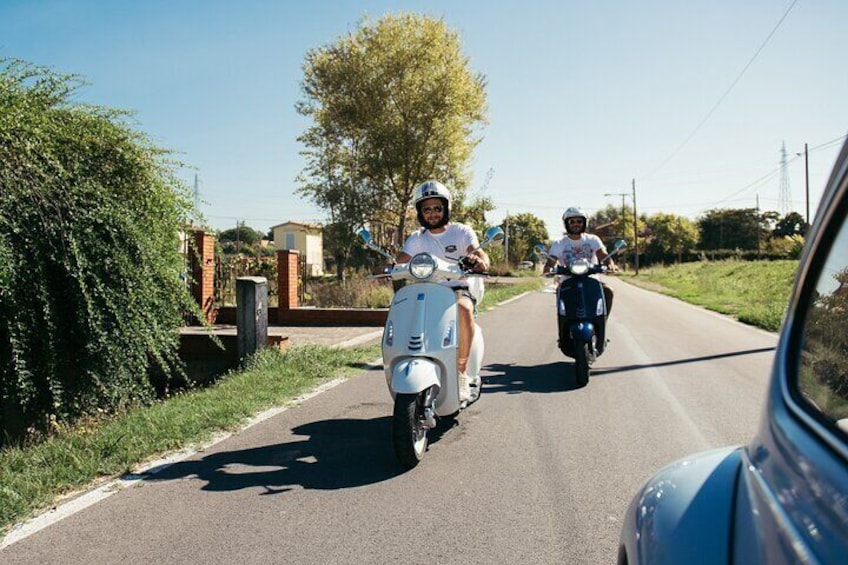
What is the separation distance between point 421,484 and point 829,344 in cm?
324

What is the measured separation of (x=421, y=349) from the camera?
15.6 feet

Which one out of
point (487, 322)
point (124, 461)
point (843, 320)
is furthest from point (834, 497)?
point (487, 322)

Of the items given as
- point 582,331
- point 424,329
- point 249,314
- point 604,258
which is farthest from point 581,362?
point 249,314

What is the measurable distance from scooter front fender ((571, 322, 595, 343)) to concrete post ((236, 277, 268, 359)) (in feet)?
13.4

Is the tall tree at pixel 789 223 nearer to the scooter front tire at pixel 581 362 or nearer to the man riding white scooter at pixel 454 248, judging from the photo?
the scooter front tire at pixel 581 362

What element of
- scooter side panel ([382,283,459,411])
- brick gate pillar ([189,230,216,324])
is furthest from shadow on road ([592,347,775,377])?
brick gate pillar ([189,230,216,324])

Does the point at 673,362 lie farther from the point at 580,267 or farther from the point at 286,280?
the point at 286,280

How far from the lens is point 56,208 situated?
621 cm

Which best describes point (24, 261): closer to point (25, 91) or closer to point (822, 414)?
point (25, 91)

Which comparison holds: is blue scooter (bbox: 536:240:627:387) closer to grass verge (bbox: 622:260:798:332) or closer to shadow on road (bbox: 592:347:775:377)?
shadow on road (bbox: 592:347:775:377)

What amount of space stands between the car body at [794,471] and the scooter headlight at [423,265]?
325 cm

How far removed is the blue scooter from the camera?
24.3 ft

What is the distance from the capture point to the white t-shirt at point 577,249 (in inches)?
328

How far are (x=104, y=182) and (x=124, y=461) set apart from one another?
3758 millimetres
